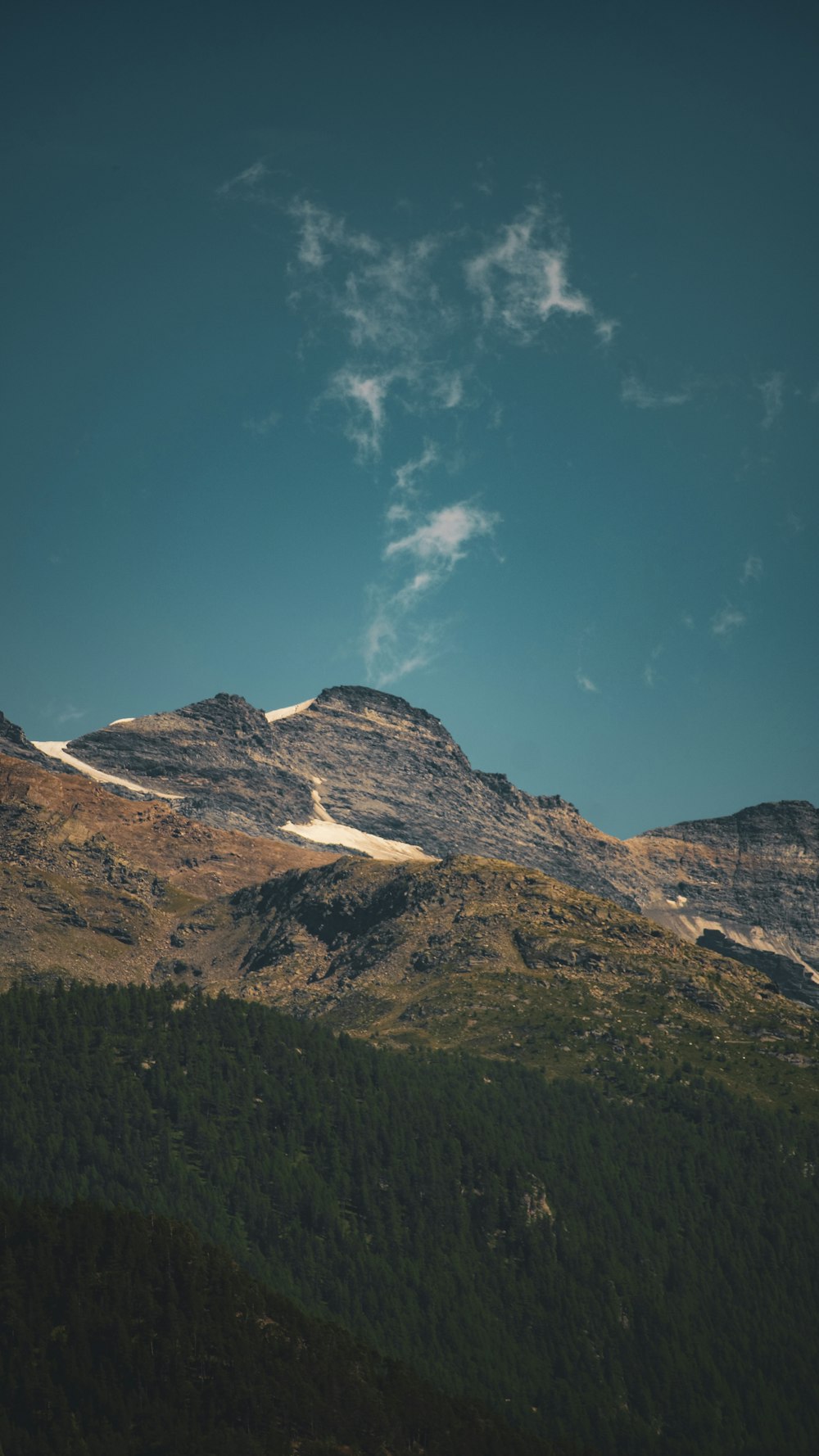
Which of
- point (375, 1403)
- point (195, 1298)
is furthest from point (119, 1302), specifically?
point (375, 1403)

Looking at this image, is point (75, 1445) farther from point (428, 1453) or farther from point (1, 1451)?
point (428, 1453)

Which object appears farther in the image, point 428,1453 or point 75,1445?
point 428,1453

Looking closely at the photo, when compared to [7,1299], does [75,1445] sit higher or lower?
lower

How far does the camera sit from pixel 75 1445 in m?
175

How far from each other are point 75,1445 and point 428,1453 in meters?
49.3

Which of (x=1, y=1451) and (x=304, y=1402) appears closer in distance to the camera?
(x=1, y=1451)

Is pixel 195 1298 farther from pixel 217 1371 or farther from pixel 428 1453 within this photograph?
pixel 428 1453

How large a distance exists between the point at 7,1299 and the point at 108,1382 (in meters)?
17.8

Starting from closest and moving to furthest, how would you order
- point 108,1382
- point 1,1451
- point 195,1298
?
point 1,1451 → point 108,1382 → point 195,1298

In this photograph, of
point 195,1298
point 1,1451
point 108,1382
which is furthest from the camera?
point 195,1298

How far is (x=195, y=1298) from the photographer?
653ft

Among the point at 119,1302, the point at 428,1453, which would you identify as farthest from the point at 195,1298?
the point at 428,1453

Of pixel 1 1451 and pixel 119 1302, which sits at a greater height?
pixel 119 1302

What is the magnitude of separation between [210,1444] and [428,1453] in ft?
105
